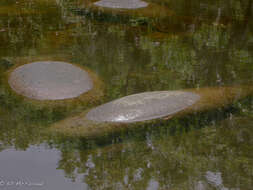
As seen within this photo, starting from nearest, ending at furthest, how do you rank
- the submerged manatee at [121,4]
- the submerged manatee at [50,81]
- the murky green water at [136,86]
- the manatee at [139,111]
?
the murky green water at [136,86] → the manatee at [139,111] → the submerged manatee at [50,81] → the submerged manatee at [121,4]

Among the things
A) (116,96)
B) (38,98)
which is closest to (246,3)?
(116,96)

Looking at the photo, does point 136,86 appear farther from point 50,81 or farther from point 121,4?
point 121,4

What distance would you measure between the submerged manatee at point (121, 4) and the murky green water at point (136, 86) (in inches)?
23.8

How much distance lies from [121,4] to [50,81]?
20.9 ft

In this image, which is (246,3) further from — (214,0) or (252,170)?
(252,170)

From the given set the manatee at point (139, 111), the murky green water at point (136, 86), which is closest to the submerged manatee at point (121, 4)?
the murky green water at point (136, 86)

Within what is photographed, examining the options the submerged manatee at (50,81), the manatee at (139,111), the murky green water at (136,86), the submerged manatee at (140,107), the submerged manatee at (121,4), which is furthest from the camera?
the submerged manatee at (121,4)

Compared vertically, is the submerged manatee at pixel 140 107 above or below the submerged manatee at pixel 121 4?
below

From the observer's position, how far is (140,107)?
4992 mm

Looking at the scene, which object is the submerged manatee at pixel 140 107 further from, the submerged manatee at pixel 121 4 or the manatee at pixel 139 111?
the submerged manatee at pixel 121 4

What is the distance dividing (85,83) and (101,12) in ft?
17.8

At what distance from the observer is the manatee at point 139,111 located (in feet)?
15.4

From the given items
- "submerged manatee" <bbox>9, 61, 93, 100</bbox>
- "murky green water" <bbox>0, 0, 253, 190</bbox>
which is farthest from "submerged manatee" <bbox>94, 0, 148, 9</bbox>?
"submerged manatee" <bbox>9, 61, 93, 100</bbox>

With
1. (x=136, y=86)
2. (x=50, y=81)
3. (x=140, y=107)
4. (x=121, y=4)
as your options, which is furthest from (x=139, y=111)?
(x=121, y=4)
